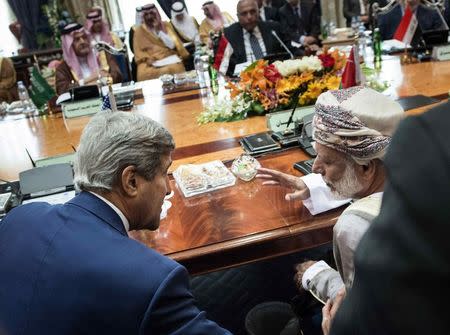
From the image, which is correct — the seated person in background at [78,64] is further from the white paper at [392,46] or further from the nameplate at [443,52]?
the nameplate at [443,52]

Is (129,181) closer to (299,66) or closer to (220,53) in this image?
(299,66)

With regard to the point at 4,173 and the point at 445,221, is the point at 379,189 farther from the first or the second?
the point at 4,173

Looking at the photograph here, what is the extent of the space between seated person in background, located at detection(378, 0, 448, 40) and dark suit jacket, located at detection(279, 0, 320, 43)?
1620mm

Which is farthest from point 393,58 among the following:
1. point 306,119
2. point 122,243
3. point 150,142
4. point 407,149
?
point 407,149

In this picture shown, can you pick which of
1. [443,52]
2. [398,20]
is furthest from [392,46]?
[398,20]

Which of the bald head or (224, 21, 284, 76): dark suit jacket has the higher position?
the bald head

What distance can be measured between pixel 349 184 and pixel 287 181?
0.45 meters

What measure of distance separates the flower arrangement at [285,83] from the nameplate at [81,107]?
981 mm

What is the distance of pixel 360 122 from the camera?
3.54ft

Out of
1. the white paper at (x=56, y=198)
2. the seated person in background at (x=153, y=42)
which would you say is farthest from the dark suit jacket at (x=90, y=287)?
the seated person in background at (x=153, y=42)

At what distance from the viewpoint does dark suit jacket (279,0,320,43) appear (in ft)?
20.7

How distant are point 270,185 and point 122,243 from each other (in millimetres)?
810

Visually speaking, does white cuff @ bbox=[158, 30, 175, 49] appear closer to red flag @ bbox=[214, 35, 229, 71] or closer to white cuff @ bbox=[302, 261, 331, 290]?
red flag @ bbox=[214, 35, 229, 71]

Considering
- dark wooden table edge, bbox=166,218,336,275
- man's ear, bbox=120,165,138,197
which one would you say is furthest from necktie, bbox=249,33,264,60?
man's ear, bbox=120,165,138,197
